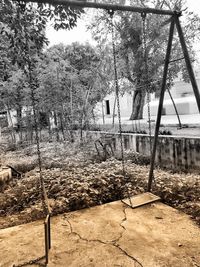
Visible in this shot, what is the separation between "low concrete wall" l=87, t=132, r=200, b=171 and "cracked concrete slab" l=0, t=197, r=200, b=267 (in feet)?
9.82

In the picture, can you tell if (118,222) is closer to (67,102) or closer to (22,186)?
(22,186)

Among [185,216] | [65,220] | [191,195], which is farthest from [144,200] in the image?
[65,220]

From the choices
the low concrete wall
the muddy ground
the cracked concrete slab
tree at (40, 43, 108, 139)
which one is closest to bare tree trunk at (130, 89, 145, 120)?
tree at (40, 43, 108, 139)

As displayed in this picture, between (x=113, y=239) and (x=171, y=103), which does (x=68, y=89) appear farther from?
(x=171, y=103)

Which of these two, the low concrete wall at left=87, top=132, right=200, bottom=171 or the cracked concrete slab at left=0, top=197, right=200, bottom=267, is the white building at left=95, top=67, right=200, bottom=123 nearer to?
the low concrete wall at left=87, top=132, right=200, bottom=171

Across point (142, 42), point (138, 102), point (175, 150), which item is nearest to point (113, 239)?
point (175, 150)

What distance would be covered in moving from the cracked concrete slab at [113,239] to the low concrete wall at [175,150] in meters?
2.99

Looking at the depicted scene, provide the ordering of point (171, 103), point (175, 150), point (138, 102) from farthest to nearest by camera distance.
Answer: point (171, 103) < point (138, 102) < point (175, 150)

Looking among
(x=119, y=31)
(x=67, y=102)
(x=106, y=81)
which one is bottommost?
(x=67, y=102)

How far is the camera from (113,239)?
9.49 ft

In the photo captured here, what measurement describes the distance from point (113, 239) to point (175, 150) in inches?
180

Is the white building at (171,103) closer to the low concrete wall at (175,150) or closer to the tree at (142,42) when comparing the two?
the tree at (142,42)

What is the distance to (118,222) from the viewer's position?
3328mm

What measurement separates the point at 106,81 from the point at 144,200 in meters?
9.39
